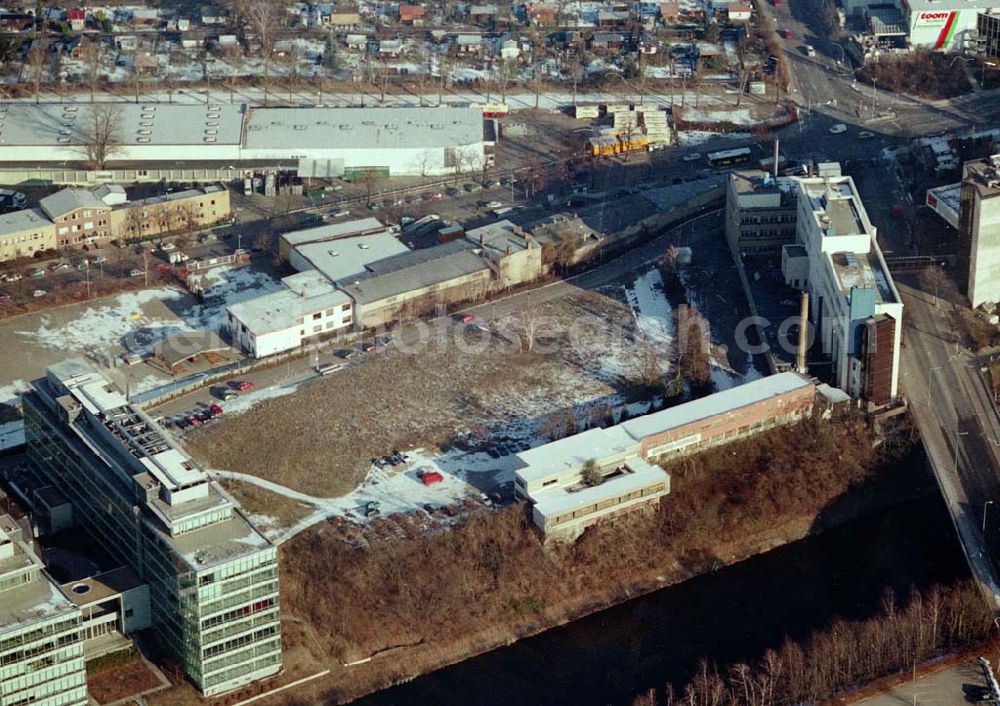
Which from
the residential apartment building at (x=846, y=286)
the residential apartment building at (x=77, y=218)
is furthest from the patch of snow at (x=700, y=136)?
the residential apartment building at (x=77, y=218)

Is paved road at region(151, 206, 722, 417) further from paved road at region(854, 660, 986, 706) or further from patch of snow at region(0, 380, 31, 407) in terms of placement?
paved road at region(854, 660, 986, 706)

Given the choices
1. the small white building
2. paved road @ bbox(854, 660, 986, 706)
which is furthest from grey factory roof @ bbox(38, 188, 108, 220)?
paved road @ bbox(854, 660, 986, 706)

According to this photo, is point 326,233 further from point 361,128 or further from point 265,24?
point 265,24

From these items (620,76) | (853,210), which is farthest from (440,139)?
(853,210)

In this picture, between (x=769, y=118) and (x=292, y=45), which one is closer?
(x=769, y=118)

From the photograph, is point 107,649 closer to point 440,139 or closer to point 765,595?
point 765,595

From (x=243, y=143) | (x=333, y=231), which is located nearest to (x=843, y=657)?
(x=333, y=231)

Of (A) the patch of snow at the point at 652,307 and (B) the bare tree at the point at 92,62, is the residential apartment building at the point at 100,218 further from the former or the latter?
(A) the patch of snow at the point at 652,307
